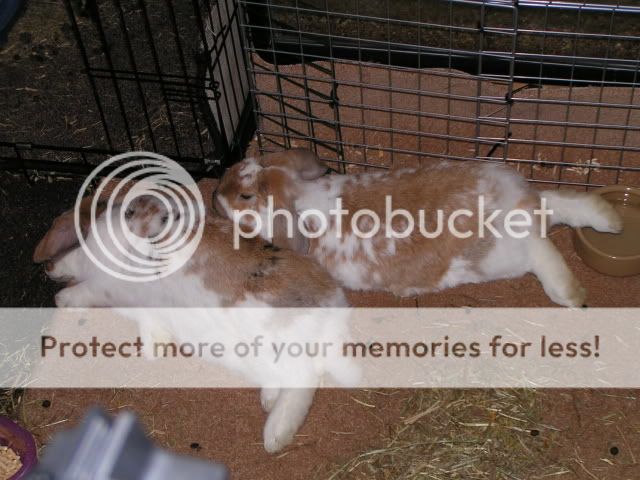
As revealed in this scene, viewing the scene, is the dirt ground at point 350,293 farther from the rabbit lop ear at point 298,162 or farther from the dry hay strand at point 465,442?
the rabbit lop ear at point 298,162

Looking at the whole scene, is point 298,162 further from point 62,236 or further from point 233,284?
point 62,236

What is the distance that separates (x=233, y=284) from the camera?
10.7ft

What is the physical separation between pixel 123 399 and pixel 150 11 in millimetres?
2718

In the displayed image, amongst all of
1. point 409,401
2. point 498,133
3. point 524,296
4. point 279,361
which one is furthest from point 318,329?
point 498,133

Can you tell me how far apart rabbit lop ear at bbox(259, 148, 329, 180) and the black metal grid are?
490 millimetres

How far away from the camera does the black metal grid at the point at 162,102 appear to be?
164 inches

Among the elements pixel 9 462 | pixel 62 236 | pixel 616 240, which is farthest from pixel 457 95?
pixel 9 462

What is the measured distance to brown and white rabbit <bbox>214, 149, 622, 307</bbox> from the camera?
3.48m

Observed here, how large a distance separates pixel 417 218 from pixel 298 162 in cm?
67

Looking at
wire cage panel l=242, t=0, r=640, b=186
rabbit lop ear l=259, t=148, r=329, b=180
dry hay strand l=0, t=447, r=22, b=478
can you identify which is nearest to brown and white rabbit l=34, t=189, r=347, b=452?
rabbit lop ear l=259, t=148, r=329, b=180

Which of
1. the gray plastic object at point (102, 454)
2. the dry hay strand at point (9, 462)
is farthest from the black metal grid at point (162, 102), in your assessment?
the gray plastic object at point (102, 454)

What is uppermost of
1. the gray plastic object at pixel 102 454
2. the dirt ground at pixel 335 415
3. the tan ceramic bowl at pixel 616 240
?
the gray plastic object at pixel 102 454

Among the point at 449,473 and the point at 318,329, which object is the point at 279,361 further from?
the point at 449,473

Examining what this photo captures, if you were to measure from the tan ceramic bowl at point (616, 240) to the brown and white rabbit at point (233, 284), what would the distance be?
51.6 inches
